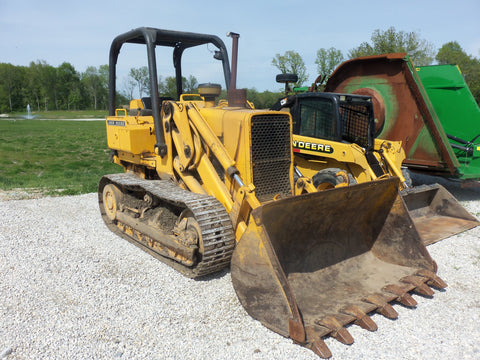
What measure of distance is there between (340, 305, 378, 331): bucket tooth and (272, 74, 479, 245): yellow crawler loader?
2589 mm

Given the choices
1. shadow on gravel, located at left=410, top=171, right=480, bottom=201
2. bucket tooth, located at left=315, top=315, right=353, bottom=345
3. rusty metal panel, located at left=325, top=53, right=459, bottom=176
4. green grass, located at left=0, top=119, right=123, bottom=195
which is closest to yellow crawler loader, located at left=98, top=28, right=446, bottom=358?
bucket tooth, located at left=315, top=315, right=353, bottom=345

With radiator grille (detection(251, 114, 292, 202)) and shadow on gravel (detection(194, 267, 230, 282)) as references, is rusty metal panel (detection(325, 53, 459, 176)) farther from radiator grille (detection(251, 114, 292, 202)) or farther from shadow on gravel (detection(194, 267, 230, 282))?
shadow on gravel (detection(194, 267, 230, 282))

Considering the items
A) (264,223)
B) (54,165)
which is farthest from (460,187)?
(54,165)

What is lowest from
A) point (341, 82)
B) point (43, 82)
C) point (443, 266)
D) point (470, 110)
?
point (443, 266)

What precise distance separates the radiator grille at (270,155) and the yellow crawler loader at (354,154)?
1.32 meters

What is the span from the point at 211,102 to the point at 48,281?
9.83 feet

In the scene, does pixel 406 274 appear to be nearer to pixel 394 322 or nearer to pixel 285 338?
pixel 394 322

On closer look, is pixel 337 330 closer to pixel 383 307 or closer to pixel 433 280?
pixel 383 307

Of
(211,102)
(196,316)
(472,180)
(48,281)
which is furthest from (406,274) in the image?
(472,180)

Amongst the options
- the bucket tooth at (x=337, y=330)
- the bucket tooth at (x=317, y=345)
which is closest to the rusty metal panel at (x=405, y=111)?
the bucket tooth at (x=337, y=330)

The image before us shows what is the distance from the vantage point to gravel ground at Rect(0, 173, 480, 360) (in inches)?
121

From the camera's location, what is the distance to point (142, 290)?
4.08m

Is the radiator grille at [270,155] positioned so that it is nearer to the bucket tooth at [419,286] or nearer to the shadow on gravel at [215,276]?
the shadow on gravel at [215,276]

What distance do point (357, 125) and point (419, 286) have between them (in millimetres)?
3451
